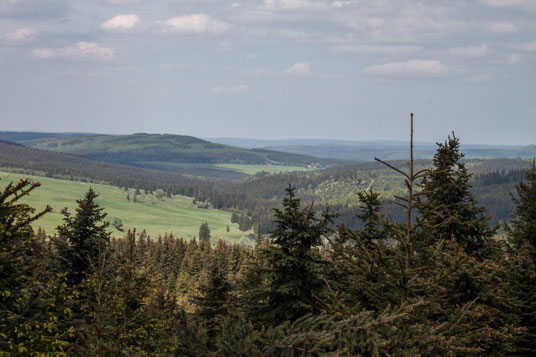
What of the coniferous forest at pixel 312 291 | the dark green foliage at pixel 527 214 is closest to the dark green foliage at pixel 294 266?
the coniferous forest at pixel 312 291

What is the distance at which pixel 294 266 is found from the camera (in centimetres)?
2025

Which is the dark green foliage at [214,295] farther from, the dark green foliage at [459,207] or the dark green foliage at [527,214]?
the dark green foliage at [527,214]

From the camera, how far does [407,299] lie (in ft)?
38.8

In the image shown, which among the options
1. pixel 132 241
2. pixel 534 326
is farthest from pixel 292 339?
pixel 534 326

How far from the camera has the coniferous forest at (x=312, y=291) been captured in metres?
9.42

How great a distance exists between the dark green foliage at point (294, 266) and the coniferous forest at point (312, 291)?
6 cm

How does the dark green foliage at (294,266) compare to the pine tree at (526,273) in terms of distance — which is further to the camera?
the pine tree at (526,273)

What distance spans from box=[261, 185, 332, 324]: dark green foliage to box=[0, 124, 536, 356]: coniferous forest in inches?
2.5

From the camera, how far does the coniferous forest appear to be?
9422 mm

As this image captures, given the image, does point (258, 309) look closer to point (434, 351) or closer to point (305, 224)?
point (305, 224)

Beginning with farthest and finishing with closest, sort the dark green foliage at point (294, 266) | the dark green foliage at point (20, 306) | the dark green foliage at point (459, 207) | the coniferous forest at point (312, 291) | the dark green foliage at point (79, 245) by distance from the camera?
the dark green foliage at point (459, 207) → the dark green foliage at point (79, 245) → the dark green foliage at point (294, 266) → the coniferous forest at point (312, 291) → the dark green foliage at point (20, 306)

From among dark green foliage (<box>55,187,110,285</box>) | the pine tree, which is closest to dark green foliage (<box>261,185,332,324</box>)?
dark green foliage (<box>55,187,110,285</box>)

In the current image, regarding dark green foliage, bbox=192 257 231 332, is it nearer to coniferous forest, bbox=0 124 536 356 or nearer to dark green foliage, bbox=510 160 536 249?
coniferous forest, bbox=0 124 536 356

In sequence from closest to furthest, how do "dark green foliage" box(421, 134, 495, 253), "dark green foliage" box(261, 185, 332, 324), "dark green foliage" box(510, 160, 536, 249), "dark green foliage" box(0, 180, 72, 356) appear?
"dark green foliage" box(0, 180, 72, 356) → "dark green foliage" box(261, 185, 332, 324) → "dark green foliage" box(421, 134, 495, 253) → "dark green foliage" box(510, 160, 536, 249)
